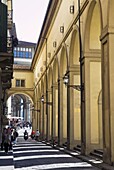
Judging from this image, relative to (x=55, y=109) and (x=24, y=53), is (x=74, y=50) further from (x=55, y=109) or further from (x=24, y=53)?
(x=24, y=53)

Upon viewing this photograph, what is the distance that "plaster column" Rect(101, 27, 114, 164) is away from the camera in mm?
12062

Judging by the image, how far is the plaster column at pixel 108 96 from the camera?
12.1 meters

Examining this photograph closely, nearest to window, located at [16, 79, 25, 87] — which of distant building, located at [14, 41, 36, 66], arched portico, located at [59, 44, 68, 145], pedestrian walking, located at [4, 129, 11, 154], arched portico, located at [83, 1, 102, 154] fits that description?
distant building, located at [14, 41, 36, 66]

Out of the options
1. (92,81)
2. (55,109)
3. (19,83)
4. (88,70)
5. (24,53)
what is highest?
(24,53)

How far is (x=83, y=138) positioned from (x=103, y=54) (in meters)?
4.84

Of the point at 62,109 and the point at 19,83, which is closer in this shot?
the point at 62,109

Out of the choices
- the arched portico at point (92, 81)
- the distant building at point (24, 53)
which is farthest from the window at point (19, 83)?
the arched portico at point (92, 81)

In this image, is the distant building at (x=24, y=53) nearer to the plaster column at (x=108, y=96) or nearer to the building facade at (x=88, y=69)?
the building facade at (x=88, y=69)

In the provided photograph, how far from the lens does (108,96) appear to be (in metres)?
12.4

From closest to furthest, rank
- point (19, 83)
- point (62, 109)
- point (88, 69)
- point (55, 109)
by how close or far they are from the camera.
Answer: point (88, 69), point (62, 109), point (55, 109), point (19, 83)

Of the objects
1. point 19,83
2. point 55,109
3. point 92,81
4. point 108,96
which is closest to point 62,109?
point 55,109

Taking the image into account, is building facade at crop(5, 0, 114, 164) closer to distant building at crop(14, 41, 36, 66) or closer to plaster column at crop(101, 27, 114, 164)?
plaster column at crop(101, 27, 114, 164)

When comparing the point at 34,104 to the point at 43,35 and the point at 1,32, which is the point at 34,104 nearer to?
the point at 43,35

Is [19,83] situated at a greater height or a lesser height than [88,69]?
greater
